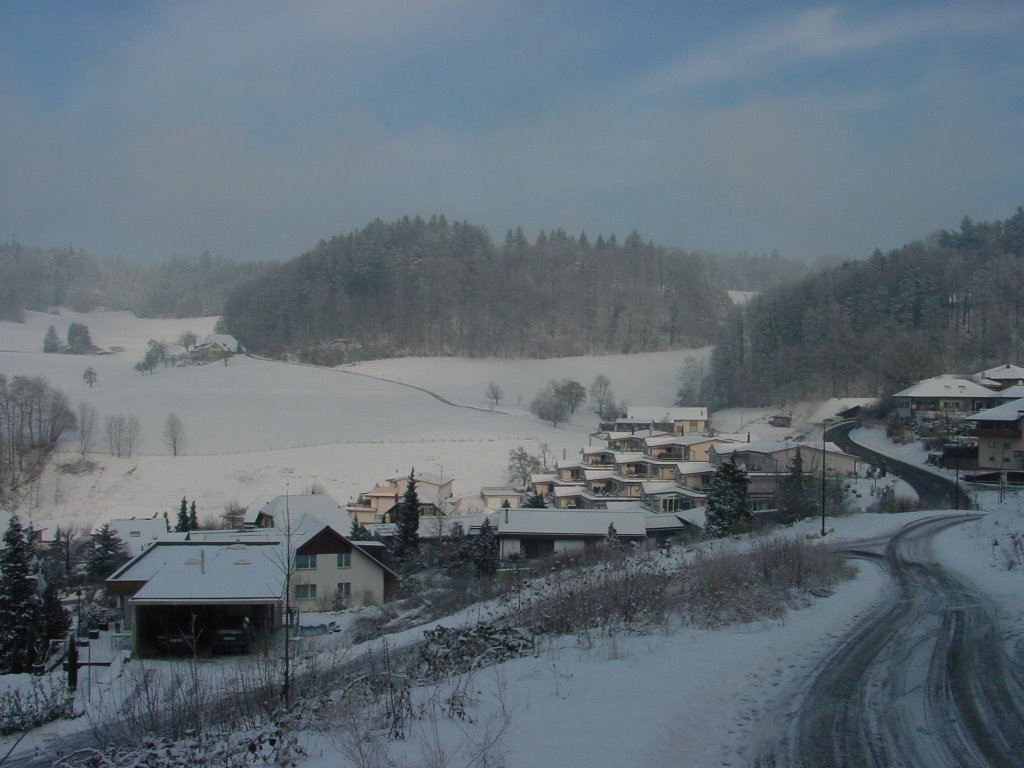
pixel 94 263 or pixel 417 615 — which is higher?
pixel 94 263

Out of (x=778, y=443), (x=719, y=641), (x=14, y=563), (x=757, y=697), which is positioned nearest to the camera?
(x=757, y=697)

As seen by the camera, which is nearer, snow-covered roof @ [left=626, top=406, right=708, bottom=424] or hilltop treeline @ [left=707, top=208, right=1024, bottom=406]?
snow-covered roof @ [left=626, top=406, right=708, bottom=424]

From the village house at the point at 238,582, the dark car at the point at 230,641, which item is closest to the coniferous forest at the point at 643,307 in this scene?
the village house at the point at 238,582

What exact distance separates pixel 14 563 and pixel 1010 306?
223 feet

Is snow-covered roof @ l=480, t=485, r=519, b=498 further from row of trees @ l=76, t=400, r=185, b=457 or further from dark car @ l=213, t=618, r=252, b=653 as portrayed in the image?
dark car @ l=213, t=618, r=252, b=653

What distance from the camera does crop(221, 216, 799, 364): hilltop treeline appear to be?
300ft

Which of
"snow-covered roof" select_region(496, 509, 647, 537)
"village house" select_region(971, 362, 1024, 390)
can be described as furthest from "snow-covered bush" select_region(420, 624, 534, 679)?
"village house" select_region(971, 362, 1024, 390)

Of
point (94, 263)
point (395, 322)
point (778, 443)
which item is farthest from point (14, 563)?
point (94, 263)

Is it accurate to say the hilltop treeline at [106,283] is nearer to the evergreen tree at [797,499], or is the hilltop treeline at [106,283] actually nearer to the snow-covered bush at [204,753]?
the evergreen tree at [797,499]

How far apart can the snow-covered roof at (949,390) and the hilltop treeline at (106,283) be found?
411 ft

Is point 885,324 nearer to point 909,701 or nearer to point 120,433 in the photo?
point 120,433

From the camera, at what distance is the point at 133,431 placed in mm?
50625

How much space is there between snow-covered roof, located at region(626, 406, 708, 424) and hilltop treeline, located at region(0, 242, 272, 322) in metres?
105

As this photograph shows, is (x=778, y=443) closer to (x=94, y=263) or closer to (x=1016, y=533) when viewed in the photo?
(x=1016, y=533)
